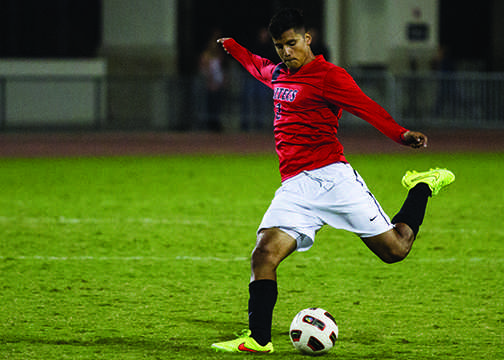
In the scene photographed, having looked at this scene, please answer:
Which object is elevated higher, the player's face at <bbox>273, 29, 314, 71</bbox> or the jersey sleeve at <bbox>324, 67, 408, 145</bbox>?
the player's face at <bbox>273, 29, 314, 71</bbox>

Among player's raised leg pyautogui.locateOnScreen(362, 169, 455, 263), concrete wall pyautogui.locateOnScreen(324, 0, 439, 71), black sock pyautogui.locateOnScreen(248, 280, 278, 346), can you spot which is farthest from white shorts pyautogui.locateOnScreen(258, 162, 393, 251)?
concrete wall pyautogui.locateOnScreen(324, 0, 439, 71)

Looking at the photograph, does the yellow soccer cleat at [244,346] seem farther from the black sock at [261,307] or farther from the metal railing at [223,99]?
the metal railing at [223,99]

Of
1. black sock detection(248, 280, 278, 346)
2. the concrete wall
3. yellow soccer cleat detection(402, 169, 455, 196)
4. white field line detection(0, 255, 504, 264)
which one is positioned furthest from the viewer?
the concrete wall

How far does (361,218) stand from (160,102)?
19109mm

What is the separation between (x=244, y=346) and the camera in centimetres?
570

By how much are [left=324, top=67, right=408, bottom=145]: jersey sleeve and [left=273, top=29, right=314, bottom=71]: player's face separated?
194 mm

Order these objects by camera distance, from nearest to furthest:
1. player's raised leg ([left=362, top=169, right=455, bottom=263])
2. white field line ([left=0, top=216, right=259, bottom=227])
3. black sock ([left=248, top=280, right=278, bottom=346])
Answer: black sock ([left=248, top=280, right=278, bottom=346]) < player's raised leg ([left=362, top=169, right=455, bottom=263]) < white field line ([left=0, top=216, right=259, bottom=227])

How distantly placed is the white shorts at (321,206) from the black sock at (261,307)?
0.36 metres

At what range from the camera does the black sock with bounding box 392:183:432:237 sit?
6.50 m

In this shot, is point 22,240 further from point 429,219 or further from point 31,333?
point 429,219

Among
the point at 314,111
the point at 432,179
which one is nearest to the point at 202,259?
the point at 432,179

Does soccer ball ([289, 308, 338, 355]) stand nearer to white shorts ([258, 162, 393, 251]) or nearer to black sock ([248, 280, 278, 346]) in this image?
black sock ([248, 280, 278, 346])

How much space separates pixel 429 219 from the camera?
37.6ft

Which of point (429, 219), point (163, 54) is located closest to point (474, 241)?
point (429, 219)
